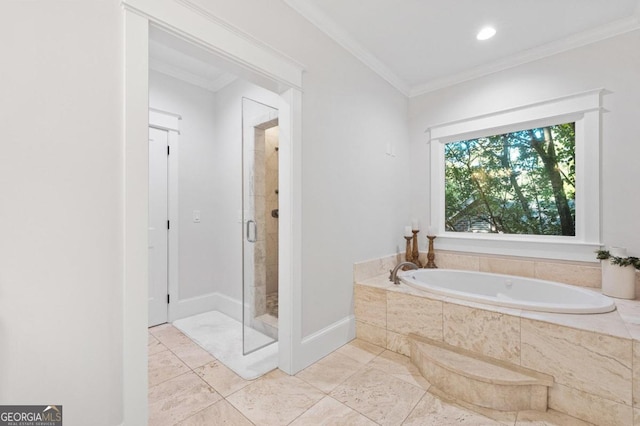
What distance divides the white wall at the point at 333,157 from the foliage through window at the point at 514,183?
845 millimetres

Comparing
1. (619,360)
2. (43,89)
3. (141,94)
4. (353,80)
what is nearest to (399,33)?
(353,80)

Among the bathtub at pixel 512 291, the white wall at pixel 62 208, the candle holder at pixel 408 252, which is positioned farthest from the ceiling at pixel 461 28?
the bathtub at pixel 512 291

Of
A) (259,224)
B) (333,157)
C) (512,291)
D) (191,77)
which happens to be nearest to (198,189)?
(259,224)

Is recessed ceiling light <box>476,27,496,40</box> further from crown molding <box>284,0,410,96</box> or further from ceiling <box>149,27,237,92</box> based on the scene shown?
ceiling <box>149,27,237,92</box>

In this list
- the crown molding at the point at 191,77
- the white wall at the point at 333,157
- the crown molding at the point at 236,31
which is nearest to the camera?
the crown molding at the point at 236,31

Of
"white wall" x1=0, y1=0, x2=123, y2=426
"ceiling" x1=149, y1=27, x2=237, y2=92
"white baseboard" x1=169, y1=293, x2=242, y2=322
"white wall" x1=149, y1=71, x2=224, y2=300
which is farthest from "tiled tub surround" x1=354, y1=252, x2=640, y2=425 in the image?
"ceiling" x1=149, y1=27, x2=237, y2=92

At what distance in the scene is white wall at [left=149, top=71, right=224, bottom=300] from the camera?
2977 mm

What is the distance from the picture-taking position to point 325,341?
7.34 feet

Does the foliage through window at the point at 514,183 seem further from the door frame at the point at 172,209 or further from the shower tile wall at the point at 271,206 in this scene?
the door frame at the point at 172,209

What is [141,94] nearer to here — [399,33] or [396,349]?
[399,33]

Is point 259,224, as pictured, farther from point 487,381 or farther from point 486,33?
point 486,33

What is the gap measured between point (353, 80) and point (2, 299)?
2591mm

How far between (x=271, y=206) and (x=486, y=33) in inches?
95.0

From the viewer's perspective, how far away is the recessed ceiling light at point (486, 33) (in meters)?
2.29
